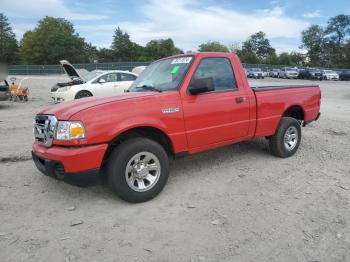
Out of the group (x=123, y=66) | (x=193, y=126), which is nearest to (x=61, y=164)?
(x=193, y=126)

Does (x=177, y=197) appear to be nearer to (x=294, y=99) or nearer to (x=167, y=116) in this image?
(x=167, y=116)

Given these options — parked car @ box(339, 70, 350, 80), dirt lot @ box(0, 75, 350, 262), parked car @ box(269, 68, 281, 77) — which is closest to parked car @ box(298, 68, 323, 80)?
parked car @ box(339, 70, 350, 80)

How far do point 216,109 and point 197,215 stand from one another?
1.60 m

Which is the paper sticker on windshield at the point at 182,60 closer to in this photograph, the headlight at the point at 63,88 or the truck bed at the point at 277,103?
the truck bed at the point at 277,103

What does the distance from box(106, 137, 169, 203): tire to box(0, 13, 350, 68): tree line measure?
50813mm

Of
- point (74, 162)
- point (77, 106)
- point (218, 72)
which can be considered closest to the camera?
point (74, 162)

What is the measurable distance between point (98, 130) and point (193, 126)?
135 cm

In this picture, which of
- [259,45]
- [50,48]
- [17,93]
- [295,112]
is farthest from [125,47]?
[295,112]

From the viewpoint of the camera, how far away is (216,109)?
4809mm

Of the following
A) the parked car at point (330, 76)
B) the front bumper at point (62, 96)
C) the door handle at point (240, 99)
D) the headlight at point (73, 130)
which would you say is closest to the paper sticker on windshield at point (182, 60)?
the door handle at point (240, 99)

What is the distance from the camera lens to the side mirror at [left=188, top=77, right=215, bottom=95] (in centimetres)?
443

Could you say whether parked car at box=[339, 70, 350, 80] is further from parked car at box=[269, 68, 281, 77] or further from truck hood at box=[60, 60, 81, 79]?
truck hood at box=[60, 60, 81, 79]

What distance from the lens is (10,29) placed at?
5150 centimetres

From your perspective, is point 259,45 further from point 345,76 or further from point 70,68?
point 70,68
